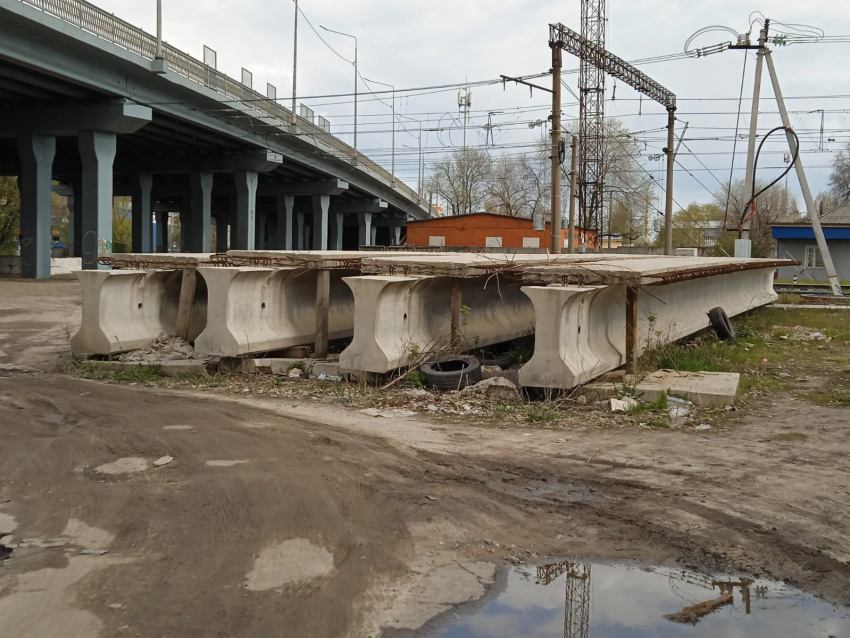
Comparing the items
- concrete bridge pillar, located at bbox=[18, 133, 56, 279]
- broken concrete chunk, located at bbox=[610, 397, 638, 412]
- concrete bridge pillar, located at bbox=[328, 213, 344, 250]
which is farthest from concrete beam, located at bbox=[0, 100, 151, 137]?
concrete bridge pillar, located at bbox=[328, 213, 344, 250]

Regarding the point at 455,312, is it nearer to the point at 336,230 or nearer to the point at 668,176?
the point at 668,176

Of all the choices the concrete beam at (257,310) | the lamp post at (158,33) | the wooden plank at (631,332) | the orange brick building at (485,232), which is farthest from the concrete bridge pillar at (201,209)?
the wooden plank at (631,332)

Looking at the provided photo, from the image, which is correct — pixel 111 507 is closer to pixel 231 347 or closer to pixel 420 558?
pixel 420 558

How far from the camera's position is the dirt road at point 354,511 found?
4.16 m

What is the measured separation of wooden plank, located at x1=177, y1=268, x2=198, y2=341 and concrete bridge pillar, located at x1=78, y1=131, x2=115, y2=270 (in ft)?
59.1

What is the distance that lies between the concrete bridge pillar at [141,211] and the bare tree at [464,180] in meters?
45.8

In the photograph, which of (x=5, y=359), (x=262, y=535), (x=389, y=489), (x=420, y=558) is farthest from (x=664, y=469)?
(x=5, y=359)

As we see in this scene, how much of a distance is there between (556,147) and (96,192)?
17585 millimetres

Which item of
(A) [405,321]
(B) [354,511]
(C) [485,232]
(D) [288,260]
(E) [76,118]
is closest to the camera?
(B) [354,511]

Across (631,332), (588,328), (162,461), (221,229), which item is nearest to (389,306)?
(588,328)

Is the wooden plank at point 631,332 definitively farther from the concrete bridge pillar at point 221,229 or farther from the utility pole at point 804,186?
the concrete bridge pillar at point 221,229

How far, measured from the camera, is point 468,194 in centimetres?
9188

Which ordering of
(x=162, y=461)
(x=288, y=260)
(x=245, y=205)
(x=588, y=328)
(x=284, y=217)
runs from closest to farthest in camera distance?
(x=162, y=461), (x=588, y=328), (x=288, y=260), (x=245, y=205), (x=284, y=217)

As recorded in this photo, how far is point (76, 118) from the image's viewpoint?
1133 inches
